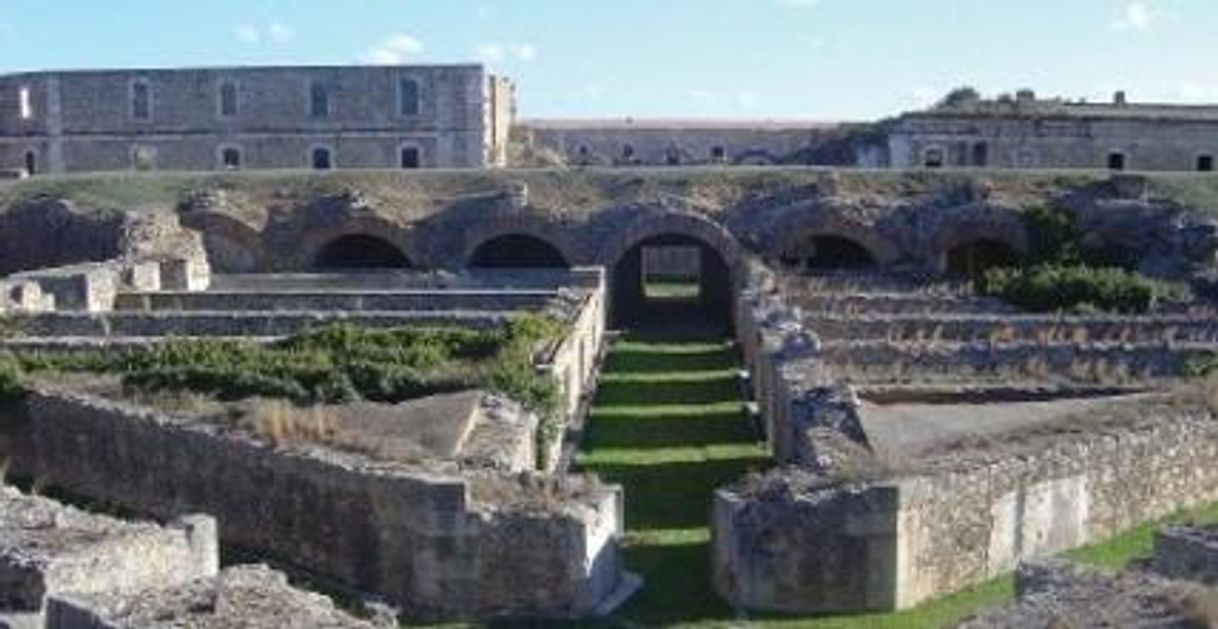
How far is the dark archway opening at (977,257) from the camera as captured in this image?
3203cm

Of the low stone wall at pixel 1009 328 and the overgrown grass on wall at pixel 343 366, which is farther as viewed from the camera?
the low stone wall at pixel 1009 328

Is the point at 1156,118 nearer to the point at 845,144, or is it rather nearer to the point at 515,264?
the point at 845,144

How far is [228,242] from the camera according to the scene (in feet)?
106

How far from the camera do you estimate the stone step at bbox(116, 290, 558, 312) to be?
78.1 feet

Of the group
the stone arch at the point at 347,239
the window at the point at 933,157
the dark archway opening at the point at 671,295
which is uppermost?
the window at the point at 933,157

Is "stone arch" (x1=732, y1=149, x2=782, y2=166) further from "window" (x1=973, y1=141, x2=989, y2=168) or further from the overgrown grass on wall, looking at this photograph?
the overgrown grass on wall

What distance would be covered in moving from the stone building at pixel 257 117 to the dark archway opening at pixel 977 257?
15.3m

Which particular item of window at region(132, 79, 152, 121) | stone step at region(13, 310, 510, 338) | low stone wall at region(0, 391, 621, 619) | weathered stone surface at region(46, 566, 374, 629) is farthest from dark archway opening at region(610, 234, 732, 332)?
weathered stone surface at region(46, 566, 374, 629)

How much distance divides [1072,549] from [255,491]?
7243 mm

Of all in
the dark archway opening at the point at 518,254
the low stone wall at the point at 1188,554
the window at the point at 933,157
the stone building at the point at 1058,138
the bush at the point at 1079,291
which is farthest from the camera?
the window at the point at 933,157

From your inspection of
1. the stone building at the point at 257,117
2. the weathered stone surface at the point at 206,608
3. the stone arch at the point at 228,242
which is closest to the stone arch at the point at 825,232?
the stone arch at the point at 228,242

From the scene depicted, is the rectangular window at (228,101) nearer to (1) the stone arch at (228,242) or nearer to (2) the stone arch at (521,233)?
(1) the stone arch at (228,242)

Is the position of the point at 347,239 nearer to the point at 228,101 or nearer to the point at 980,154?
the point at 228,101

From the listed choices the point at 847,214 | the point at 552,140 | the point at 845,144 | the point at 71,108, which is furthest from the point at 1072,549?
the point at 552,140
